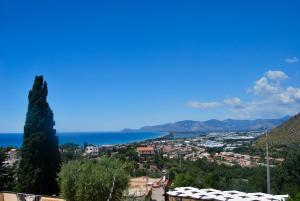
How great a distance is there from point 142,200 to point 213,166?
104 ft

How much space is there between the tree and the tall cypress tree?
6892 mm

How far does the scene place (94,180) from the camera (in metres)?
11.8

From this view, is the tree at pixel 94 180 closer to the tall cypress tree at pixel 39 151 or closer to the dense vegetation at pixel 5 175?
the tall cypress tree at pixel 39 151

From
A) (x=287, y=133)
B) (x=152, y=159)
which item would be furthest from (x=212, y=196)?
(x=287, y=133)

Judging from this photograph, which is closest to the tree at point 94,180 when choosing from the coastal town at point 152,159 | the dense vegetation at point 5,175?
the coastal town at point 152,159

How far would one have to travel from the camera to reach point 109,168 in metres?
12.1

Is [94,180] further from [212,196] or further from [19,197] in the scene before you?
[212,196]

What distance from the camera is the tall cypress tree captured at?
18.9 metres

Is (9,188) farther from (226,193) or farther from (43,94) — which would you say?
(226,193)

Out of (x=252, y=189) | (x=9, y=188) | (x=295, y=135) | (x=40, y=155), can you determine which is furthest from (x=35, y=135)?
A: (x=295, y=135)

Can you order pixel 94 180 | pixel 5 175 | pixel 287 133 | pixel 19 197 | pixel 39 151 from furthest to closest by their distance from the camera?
1. pixel 287 133
2. pixel 5 175
3. pixel 39 151
4. pixel 19 197
5. pixel 94 180

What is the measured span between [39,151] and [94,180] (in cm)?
813

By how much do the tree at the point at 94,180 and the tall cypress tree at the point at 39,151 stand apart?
6.89m

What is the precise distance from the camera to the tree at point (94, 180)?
1181cm
